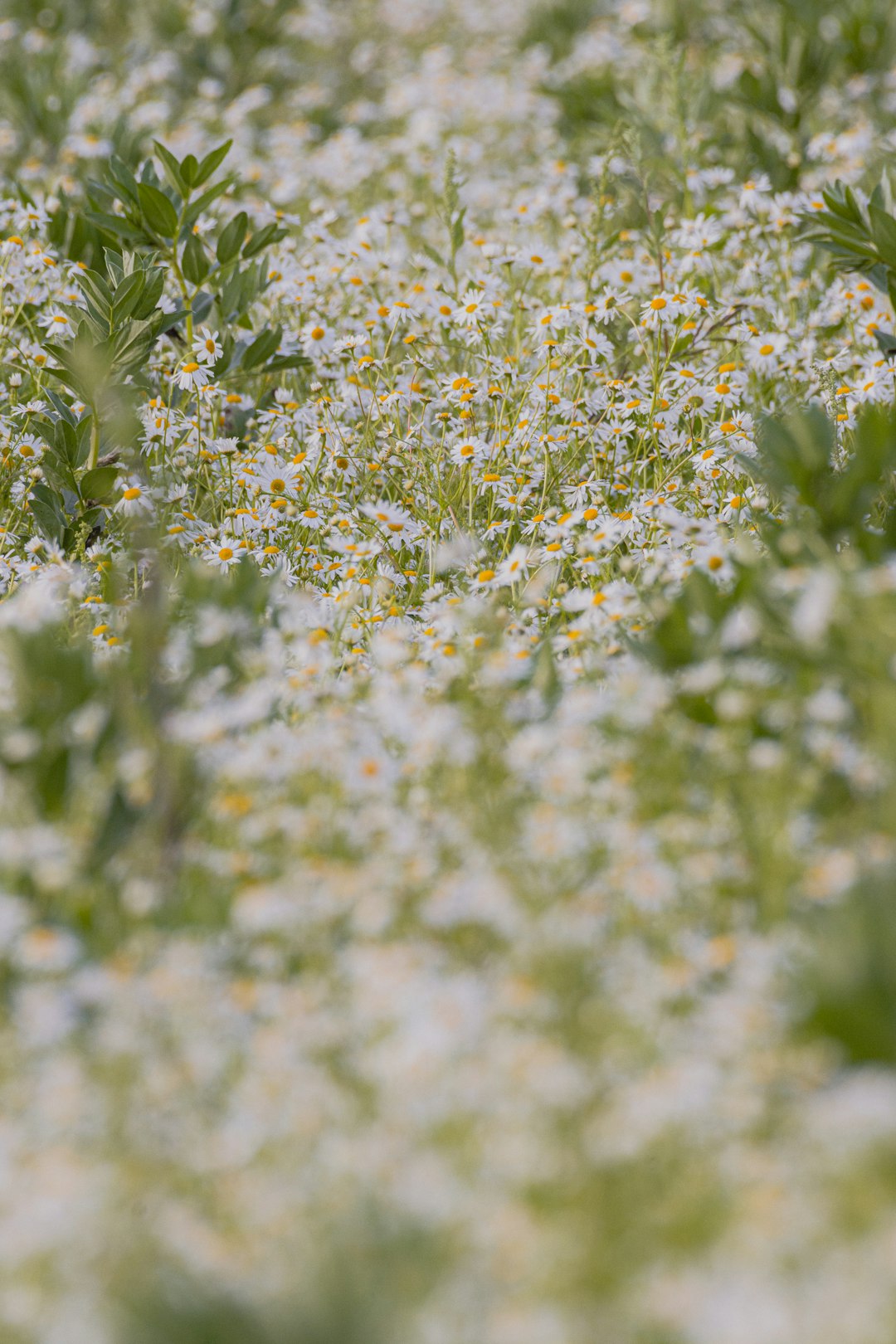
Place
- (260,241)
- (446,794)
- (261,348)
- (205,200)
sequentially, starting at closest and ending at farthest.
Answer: (446,794)
(205,200)
(261,348)
(260,241)

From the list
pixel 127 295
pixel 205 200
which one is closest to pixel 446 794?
pixel 127 295

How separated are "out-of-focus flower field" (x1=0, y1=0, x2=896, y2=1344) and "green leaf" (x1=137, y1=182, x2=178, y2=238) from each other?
1.1 inches

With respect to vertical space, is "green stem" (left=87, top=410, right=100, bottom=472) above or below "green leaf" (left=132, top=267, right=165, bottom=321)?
below

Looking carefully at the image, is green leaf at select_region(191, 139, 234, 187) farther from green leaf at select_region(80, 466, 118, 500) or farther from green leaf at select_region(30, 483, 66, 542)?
green leaf at select_region(30, 483, 66, 542)

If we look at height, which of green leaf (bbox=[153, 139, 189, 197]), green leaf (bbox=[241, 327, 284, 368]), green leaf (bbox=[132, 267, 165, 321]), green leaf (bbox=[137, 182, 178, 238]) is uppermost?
green leaf (bbox=[153, 139, 189, 197])

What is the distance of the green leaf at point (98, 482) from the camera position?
3.43m

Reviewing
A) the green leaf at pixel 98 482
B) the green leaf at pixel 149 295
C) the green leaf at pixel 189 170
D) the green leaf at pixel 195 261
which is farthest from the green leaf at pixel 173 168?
the green leaf at pixel 98 482

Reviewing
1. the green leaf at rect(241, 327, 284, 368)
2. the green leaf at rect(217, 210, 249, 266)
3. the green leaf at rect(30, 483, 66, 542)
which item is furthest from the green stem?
the green leaf at rect(217, 210, 249, 266)

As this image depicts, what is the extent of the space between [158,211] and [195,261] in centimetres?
27

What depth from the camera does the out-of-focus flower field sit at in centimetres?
144

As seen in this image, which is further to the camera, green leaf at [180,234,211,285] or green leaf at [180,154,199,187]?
green leaf at [180,234,211,285]

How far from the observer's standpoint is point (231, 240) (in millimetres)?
3994

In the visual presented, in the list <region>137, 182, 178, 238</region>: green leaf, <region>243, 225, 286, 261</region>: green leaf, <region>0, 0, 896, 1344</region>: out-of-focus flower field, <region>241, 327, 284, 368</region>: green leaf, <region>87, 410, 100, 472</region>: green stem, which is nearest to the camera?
<region>0, 0, 896, 1344</region>: out-of-focus flower field

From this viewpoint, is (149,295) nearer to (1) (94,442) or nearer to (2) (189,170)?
(1) (94,442)
